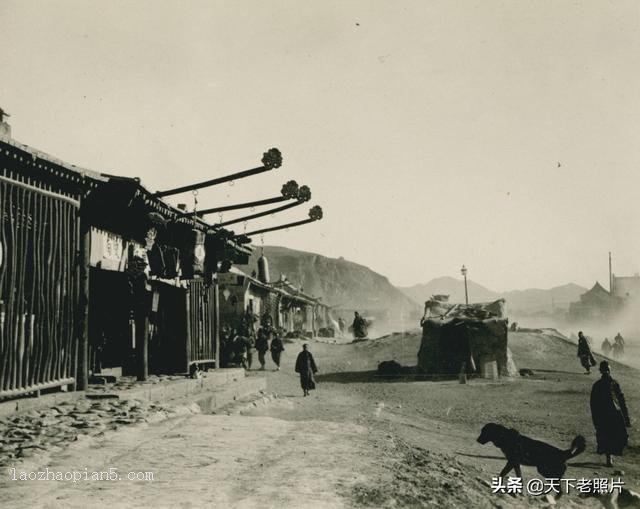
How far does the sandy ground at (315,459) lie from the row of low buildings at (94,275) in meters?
1.95

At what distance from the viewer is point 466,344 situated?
19.9 metres

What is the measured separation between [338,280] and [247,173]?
339 feet

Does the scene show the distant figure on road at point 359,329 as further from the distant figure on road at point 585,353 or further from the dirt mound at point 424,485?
the dirt mound at point 424,485

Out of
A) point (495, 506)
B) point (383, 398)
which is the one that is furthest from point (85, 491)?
point (383, 398)

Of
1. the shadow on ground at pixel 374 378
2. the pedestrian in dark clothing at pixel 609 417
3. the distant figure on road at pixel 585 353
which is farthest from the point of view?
the distant figure on road at pixel 585 353

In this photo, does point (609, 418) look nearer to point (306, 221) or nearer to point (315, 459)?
point (315, 459)

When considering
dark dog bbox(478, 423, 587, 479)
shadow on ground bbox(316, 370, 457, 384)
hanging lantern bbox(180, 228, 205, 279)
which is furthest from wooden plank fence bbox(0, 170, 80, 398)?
shadow on ground bbox(316, 370, 457, 384)

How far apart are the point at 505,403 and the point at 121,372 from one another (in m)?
9.29

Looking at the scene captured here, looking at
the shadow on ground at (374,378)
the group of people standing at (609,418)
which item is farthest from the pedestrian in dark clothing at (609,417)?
the shadow on ground at (374,378)

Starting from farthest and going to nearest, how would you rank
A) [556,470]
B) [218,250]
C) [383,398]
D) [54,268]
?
[383,398] < [218,250] < [54,268] < [556,470]

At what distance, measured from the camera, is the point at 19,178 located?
7.18 meters

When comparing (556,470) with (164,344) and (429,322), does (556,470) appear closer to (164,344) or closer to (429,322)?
(164,344)

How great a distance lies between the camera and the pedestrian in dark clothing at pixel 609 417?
359 inches

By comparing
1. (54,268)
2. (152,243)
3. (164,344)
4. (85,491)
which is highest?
(152,243)
